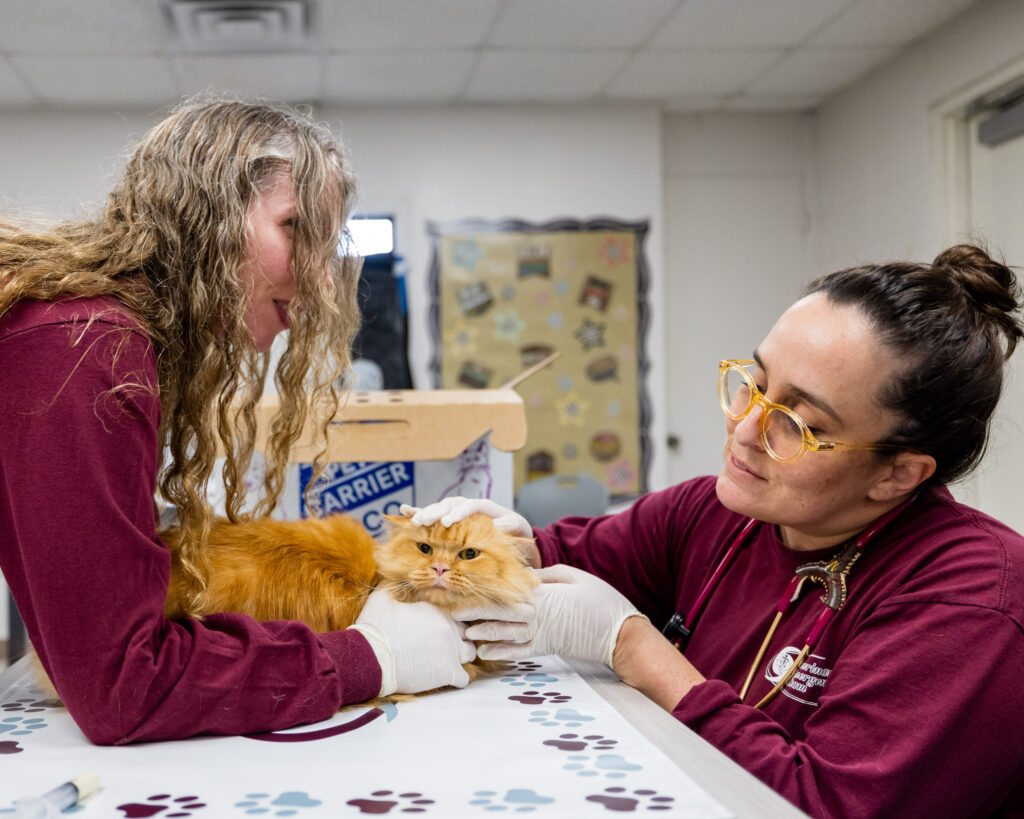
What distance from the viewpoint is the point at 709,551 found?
1462 mm

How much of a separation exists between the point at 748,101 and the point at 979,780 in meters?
4.48

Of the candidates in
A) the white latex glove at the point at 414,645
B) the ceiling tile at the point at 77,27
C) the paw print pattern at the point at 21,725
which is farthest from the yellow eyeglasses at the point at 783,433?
the ceiling tile at the point at 77,27

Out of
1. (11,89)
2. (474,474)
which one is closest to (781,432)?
(474,474)

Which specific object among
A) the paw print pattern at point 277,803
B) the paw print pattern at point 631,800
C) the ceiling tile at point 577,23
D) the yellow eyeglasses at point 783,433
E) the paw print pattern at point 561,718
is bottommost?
the paw print pattern at point 561,718

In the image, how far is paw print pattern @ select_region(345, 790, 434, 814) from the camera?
2.51 feet

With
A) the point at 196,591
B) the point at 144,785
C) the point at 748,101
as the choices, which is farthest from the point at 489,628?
the point at 748,101

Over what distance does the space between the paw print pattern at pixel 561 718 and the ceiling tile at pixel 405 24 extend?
3.06 metres

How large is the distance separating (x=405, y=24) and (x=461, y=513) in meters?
2.88

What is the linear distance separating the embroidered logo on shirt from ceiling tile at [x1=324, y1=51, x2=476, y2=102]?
343cm

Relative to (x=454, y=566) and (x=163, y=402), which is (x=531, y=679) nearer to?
(x=454, y=566)

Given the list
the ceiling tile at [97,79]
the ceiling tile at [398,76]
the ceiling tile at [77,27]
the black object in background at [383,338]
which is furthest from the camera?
the black object in background at [383,338]

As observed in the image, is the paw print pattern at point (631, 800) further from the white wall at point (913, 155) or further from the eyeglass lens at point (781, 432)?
the white wall at point (913, 155)

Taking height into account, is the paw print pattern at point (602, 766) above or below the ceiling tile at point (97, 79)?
below

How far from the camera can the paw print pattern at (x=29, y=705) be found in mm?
1065
